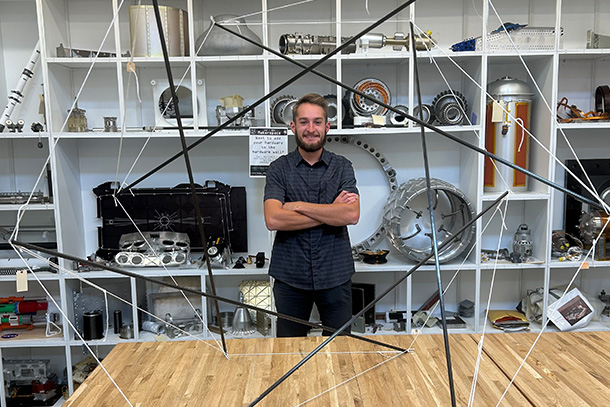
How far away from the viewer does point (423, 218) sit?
342cm

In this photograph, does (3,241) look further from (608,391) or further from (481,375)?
(608,391)

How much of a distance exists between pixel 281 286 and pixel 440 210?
1516 millimetres

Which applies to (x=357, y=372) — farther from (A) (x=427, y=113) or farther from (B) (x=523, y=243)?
(B) (x=523, y=243)

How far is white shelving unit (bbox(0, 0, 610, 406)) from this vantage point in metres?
3.05

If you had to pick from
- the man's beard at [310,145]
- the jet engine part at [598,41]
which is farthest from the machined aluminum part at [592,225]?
the man's beard at [310,145]

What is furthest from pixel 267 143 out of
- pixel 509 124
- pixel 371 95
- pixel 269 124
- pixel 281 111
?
pixel 509 124

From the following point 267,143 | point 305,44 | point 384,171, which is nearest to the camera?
point 305,44

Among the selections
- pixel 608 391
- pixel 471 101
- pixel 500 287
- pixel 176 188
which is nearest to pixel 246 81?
pixel 176 188

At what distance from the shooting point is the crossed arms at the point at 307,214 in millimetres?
2283

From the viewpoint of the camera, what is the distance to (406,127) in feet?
9.82

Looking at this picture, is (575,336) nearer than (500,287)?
Yes

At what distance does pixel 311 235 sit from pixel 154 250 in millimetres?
1332

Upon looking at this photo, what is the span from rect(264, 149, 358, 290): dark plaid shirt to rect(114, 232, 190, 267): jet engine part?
3.20 feet

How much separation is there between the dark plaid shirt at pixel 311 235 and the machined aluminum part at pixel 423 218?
0.71 m
